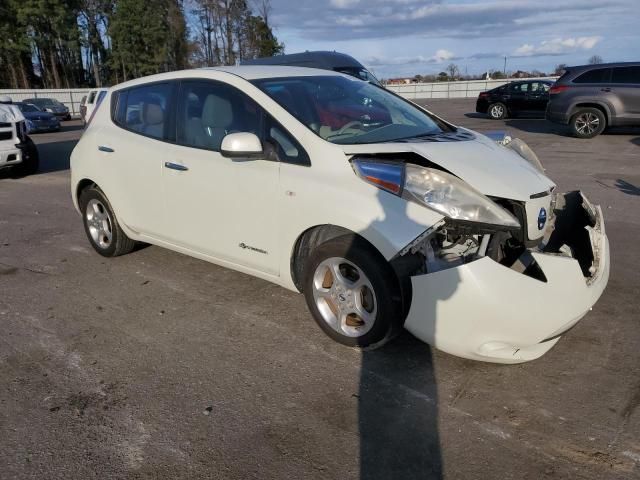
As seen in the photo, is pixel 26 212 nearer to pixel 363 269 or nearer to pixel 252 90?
pixel 252 90

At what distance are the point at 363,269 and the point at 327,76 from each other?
197cm

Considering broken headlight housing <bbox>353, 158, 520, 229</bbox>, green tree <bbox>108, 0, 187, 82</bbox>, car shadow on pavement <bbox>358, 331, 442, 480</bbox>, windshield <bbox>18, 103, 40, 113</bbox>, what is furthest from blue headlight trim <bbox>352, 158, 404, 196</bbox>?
green tree <bbox>108, 0, 187, 82</bbox>

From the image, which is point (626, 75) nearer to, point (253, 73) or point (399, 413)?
point (253, 73)

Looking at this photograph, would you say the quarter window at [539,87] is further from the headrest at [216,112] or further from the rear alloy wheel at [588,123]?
the headrest at [216,112]

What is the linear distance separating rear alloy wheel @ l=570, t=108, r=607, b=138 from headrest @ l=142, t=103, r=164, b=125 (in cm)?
1304

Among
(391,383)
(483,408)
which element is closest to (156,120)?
(391,383)

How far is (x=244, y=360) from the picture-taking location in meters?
3.39

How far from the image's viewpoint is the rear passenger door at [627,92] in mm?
13750

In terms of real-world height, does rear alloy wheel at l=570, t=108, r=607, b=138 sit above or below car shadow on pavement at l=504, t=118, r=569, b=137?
above

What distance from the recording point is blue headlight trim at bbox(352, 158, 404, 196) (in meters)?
3.09

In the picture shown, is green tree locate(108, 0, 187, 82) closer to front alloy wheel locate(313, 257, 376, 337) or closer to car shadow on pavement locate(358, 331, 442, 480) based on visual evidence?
front alloy wheel locate(313, 257, 376, 337)

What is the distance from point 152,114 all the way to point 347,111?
1.74 meters

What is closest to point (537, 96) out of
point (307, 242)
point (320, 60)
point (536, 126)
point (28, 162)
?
point (536, 126)

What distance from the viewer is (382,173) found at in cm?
316
